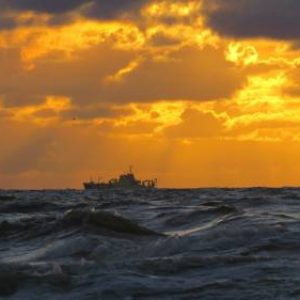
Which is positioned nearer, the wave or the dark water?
the dark water

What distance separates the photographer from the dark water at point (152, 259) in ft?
41.1

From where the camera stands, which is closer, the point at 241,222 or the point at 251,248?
the point at 251,248

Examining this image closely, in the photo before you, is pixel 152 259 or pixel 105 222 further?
pixel 105 222

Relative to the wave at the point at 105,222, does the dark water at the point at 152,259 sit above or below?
below

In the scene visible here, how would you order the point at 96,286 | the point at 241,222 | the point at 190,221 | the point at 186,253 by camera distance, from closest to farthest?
the point at 96,286 → the point at 186,253 → the point at 241,222 → the point at 190,221

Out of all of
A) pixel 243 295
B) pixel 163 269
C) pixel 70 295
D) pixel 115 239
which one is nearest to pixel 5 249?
pixel 115 239

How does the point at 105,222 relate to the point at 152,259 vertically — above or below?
above

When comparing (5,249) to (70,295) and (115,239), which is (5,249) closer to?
(115,239)

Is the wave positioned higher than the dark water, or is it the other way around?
the wave

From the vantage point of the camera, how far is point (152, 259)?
16031mm

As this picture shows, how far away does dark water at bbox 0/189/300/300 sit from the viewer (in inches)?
493

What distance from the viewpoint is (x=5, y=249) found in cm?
2138

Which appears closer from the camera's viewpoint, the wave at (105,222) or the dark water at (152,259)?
the dark water at (152,259)

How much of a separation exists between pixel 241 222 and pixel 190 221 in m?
3.67
